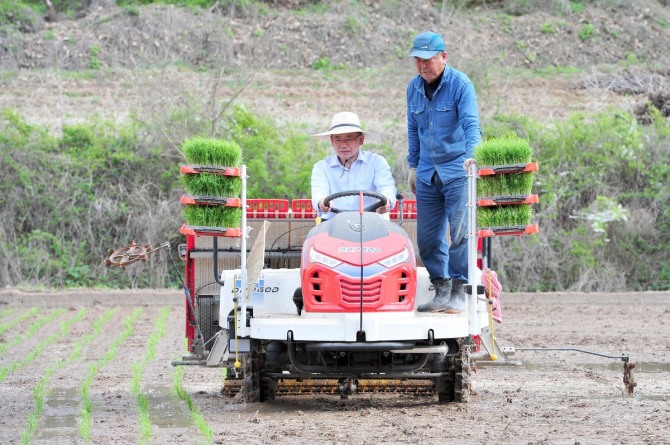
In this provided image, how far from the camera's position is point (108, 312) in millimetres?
16484

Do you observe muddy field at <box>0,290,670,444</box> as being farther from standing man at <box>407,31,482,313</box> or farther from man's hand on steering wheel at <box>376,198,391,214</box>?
man's hand on steering wheel at <box>376,198,391,214</box>

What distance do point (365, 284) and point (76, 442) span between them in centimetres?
209

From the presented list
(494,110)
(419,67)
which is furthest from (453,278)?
(494,110)

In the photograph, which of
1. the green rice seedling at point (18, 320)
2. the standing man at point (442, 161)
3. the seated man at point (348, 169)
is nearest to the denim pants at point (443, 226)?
the standing man at point (442, 161)

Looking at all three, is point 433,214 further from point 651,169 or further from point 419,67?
point 651,169

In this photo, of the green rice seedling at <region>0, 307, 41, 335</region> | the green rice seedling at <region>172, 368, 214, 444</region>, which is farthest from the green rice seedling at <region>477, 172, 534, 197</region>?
the green rice seedling at <region>0, 307, 41, 335</region>

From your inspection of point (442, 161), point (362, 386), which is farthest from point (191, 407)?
point (442, 161)

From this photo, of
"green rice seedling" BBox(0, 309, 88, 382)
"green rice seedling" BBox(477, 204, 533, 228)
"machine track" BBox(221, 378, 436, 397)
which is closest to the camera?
"green rice seedling" BBox(477, 204, 533, 228)

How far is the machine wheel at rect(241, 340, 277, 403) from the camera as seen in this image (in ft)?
27.3

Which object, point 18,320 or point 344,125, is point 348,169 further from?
point 18,320

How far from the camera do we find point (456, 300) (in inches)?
332

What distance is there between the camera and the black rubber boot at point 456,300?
837 centimetres

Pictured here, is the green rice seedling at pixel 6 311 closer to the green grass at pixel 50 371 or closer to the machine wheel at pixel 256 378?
the green grass at pixel 50 371

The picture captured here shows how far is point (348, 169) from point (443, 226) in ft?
3.05
